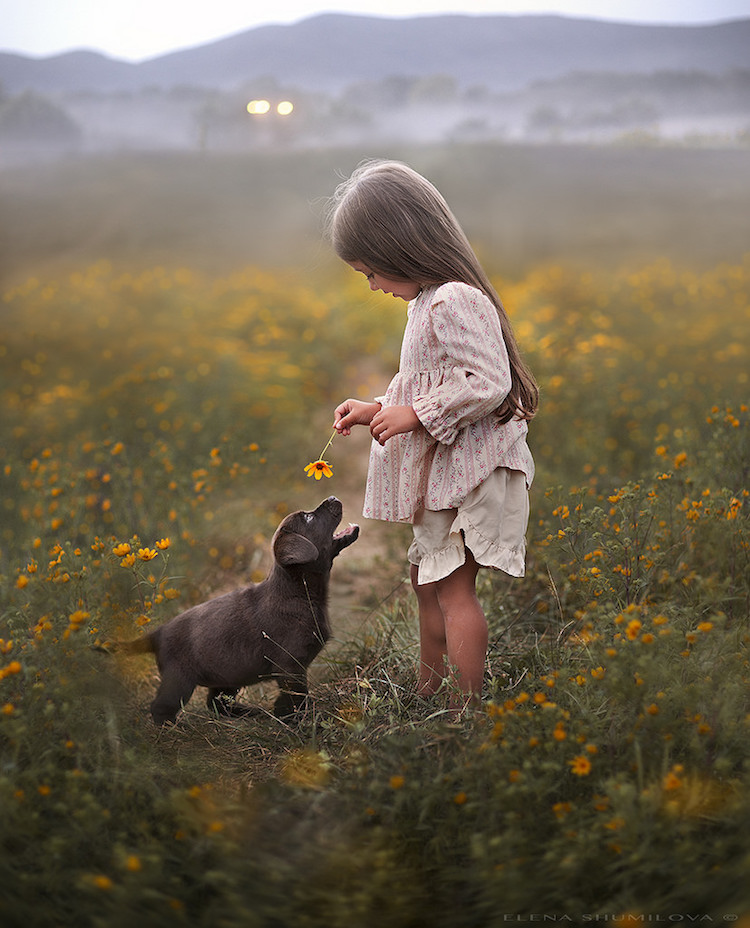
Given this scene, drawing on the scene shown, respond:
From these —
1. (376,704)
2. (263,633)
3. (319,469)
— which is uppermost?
(319,469)

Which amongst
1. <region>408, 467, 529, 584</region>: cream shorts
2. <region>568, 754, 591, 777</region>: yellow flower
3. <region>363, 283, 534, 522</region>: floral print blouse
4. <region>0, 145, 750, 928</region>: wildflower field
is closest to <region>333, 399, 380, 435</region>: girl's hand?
<region>363, 283, 534, 522</region>: floral print blouse

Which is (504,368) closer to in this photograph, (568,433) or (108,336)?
(568,433)

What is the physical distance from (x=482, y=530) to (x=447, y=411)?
0.43m

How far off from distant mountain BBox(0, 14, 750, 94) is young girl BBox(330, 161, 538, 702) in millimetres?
7475

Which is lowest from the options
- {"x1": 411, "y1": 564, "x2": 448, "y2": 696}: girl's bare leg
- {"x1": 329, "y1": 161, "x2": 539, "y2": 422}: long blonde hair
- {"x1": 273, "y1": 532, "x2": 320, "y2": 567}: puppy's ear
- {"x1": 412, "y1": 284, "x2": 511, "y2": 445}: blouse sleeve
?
{"x1": 411, "y1": 564, "x2": 448, "y2": 696}: girl's bare leg

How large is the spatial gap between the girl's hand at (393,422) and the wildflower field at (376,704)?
826mm

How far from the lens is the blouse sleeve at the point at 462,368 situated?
93.4 inches

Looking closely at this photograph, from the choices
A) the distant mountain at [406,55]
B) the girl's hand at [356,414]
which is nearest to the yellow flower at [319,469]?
the girl's hand at [356,414]

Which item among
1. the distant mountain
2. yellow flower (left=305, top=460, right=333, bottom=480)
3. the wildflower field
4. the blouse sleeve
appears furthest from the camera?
the distant mountain

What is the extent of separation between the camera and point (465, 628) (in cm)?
257

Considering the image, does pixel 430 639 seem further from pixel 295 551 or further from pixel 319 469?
pixel 319 469

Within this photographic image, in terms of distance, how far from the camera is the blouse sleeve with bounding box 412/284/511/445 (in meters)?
2.37

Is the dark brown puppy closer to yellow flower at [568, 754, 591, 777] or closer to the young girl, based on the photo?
the young girl

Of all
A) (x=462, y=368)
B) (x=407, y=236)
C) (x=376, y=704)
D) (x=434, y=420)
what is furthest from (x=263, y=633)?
(x=407, y=236)
